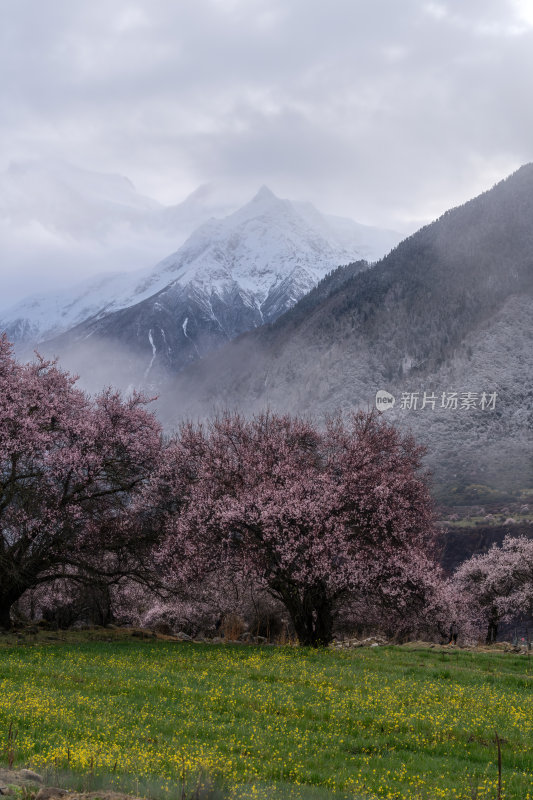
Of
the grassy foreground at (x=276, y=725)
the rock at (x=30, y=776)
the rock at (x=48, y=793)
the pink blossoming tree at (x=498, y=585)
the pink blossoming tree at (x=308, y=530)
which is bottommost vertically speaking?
the pink blossoming tree at (x=498, y=585)

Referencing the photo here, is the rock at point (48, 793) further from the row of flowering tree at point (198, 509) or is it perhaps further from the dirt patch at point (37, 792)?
the row of flowering tree at point (198, 509)

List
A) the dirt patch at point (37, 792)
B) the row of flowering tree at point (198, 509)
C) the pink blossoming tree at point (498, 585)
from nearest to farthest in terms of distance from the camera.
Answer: the dirt patch at point (37, 792), the row of flowering tree at point (198, 509), the pink blossoming tree at point (498, 585)

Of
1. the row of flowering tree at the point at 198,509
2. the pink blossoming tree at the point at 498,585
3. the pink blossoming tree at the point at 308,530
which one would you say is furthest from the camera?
the pink blossoming tree at the point at 498,585

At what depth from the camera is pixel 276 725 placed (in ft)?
47.2

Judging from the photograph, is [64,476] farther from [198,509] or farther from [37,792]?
[37,792]

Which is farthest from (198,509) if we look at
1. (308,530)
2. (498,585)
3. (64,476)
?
(498,585)

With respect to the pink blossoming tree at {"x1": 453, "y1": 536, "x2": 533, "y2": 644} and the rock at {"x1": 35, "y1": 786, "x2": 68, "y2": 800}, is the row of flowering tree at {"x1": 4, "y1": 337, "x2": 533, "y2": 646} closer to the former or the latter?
the pink blossoming tree at {"x1": 453, "y1": 536, "x2": 533, "y2": 644}

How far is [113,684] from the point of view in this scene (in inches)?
755

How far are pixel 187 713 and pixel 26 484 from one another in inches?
902

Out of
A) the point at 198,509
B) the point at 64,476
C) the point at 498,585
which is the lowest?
the point at 498,585

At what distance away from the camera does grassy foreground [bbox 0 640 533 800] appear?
1061 cm

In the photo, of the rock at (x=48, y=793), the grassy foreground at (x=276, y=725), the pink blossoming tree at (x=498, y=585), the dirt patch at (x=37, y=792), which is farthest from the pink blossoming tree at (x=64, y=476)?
the pink blossoming tree at (x=498, y=585)

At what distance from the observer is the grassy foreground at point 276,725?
1061 cm

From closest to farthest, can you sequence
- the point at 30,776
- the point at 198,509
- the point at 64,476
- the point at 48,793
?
the point at 48,793 → the point at 30,776 → the point at 198,509 → the point at 64,476
